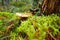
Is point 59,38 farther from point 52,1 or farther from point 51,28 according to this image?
point 52,1

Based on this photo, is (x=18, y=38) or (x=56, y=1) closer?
(x=18, y=38)

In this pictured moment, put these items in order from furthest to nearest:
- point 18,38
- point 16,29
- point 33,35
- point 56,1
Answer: point 56,1 < point 16,29 < point 18,38 < point 33,35

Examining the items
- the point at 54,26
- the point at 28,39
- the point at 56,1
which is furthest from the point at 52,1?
the point at 28,39

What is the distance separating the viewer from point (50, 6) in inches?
Answer: 97.2

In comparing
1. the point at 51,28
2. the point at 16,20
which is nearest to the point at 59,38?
the point at 51,28

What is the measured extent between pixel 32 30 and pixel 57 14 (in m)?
0.73

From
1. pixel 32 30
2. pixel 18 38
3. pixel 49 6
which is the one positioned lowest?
pixel 18 38

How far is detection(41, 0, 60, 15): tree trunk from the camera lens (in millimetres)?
2410

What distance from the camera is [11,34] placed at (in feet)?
6.94

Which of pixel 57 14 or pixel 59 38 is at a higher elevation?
pixel 57 14

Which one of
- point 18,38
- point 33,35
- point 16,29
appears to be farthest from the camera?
point 16,29

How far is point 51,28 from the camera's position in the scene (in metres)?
2.02

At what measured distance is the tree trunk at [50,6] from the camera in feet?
7.91

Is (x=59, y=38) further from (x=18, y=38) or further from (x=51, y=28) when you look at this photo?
(x=18, y=38)
